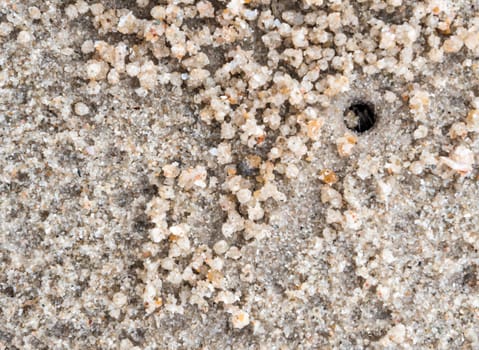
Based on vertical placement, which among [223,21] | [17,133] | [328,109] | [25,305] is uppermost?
[223,21]

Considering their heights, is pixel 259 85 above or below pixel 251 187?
above

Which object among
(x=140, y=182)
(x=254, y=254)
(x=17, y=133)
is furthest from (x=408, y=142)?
(x=17, y=133)

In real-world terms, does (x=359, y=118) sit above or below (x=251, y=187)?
above

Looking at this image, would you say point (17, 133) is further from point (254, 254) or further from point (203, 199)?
point (254, 254)
